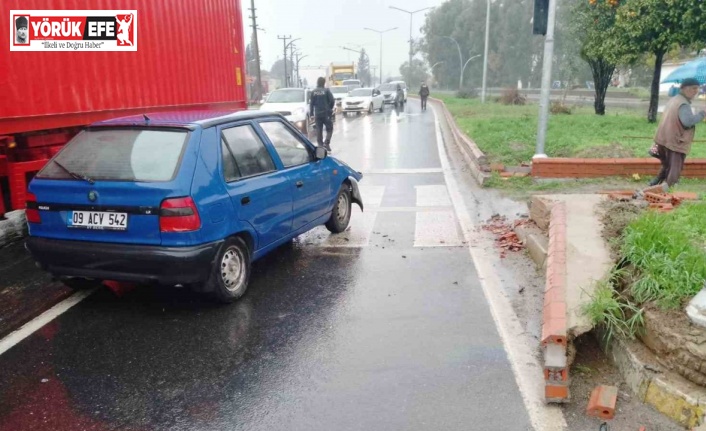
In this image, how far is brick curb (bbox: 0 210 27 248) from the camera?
691cm

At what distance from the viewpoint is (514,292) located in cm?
538

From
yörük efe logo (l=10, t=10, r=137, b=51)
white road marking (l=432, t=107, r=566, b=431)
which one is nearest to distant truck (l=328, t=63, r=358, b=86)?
yörük efe logo (l=10, t=10, r=137, b=51)

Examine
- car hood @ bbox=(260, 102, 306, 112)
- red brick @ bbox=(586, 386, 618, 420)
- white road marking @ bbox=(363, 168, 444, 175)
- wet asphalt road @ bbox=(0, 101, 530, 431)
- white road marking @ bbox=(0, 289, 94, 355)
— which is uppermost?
car hood @ bbox=(260, 102, 306, 112)

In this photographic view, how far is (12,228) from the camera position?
7020 millimetres

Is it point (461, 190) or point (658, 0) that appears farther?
point (658, 0)

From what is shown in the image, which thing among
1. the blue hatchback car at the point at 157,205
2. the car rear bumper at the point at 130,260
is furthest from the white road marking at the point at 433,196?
the car rear bumper at the point at 130,260

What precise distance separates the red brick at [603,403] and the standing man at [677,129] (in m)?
5.19

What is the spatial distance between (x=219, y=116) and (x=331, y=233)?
256 centimetres

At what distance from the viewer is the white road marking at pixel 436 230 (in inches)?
277

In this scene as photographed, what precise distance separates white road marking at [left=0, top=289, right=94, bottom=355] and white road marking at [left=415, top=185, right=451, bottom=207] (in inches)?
203

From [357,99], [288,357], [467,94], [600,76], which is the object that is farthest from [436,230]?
[467,94]

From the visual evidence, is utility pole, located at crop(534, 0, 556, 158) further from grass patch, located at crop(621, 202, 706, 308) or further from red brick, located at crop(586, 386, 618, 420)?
red brick, located at crop(586, 386, 618, 420)

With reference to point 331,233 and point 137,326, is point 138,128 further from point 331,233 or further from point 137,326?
point 331,233

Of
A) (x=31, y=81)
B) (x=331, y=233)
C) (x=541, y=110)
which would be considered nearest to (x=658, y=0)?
(x=541, y=110)
